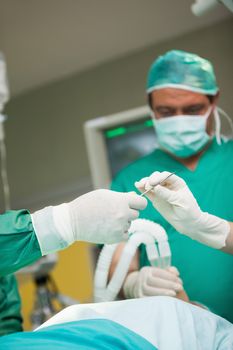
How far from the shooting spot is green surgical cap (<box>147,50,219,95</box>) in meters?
1.44

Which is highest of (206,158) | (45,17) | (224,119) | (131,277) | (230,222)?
(45,17)

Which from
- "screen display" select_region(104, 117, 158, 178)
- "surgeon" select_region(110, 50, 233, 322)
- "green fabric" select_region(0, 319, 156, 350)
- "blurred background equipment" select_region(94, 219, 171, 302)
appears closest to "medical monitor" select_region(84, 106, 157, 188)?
"screen display" select_region(104, 117, 158, 178)

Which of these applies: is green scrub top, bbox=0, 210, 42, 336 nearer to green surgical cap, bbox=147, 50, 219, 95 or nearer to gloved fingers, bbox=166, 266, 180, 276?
gloved fingers, bbox=166, 266, 180, 276

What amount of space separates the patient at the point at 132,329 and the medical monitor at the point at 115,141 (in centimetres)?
143

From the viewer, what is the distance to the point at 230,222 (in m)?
1.20

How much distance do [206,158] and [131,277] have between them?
44 centimetres

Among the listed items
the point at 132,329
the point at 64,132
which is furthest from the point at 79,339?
the point at 64,132

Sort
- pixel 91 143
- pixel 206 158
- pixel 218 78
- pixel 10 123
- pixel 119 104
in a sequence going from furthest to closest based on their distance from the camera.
A: pixel 10 123
pixel 119 104
pixel 91 143
pixel 218 78
pixel 206 158

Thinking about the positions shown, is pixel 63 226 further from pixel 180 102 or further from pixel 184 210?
pixel 180 102

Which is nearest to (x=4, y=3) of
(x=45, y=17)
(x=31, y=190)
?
(x=45, y=17)

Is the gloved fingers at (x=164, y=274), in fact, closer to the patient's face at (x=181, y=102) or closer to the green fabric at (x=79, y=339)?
the green fabric at (x=79, y=339)

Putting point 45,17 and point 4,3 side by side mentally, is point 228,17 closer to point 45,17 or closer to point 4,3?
point 45,17

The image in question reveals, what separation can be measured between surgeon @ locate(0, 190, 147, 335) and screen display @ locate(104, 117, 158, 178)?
4.67 feet

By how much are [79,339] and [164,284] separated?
1.34 feet
